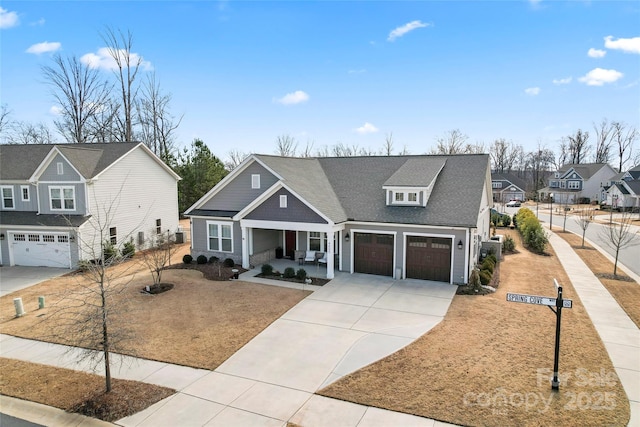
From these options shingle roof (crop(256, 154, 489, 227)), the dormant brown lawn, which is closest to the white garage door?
shingle roof (crop(256, 154, 489, 227))

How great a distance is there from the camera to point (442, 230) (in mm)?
18641

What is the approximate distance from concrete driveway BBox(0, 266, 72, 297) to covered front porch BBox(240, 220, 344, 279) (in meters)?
10.6

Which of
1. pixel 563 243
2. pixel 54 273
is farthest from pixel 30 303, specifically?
pixel 563 243

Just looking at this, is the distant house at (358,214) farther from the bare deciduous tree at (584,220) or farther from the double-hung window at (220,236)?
the bare deciduous tree at (584,220)

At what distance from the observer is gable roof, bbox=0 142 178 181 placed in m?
24.2

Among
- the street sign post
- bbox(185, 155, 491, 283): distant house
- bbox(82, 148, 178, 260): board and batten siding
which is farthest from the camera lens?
bbox(82, 148, 178, 260): board and batten siding

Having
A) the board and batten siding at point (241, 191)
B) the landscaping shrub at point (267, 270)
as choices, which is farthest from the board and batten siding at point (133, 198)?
the landscaping shrub at point (267, 270)

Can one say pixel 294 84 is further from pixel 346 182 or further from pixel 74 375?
pixel 74 375

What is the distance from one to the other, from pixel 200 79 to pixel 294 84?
25.3ft

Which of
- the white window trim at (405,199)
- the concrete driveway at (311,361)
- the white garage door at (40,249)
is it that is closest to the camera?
the concrete driveway at (311,361)

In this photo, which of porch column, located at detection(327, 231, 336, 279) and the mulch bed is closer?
porch column, located at detection(327, 231, 336, 279)

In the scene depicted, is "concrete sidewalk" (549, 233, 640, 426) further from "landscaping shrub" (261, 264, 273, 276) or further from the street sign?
"landscaping shrub" (261, 264, 273, 276)

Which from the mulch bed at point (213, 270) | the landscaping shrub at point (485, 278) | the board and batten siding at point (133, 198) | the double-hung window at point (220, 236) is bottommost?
the mulch bed at point (213, 270)

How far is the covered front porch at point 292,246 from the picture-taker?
20062 mm
